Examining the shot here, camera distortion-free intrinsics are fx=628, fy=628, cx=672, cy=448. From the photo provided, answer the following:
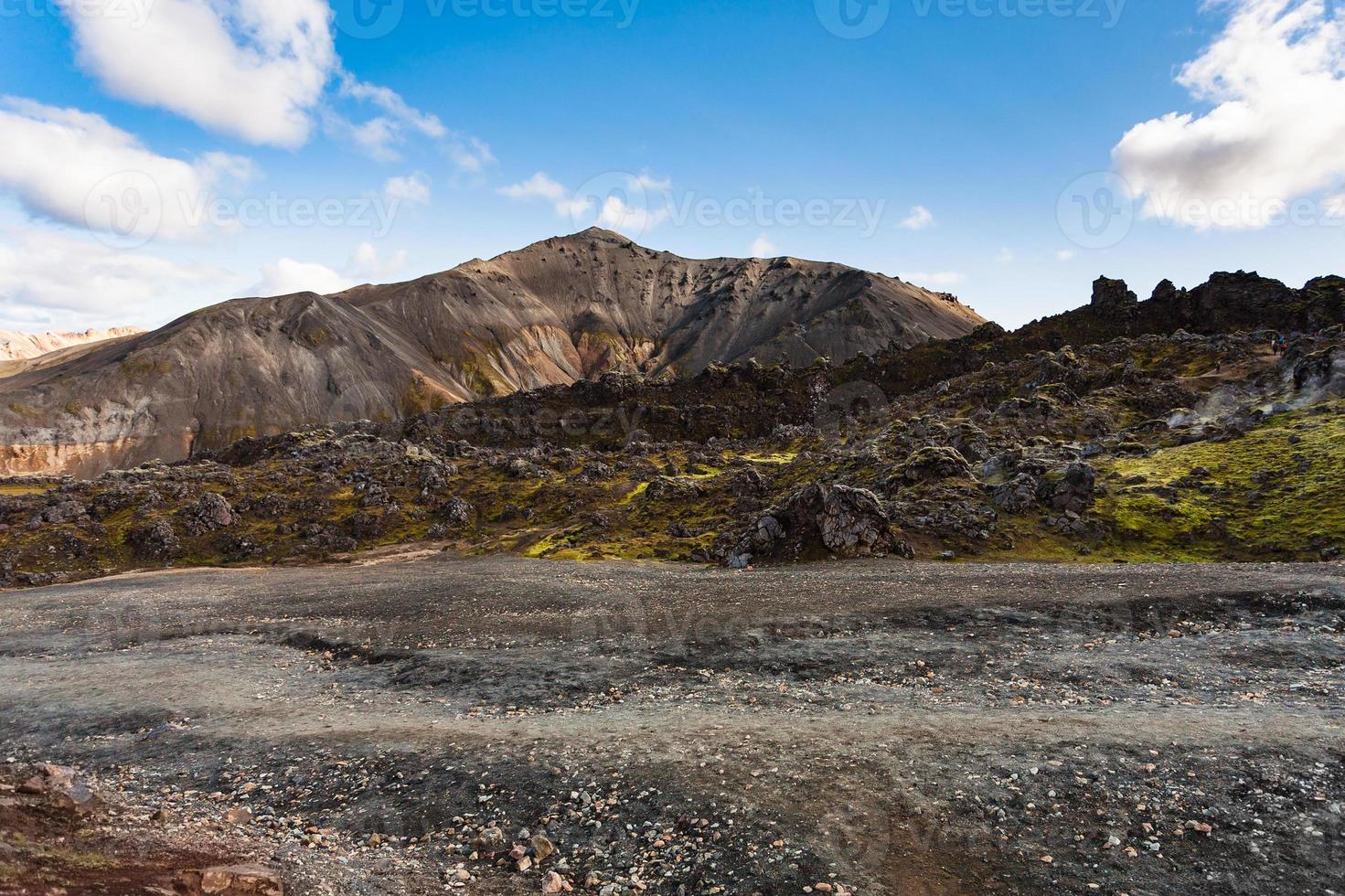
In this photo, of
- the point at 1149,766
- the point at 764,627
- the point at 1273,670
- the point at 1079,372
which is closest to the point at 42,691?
the point at 764,627

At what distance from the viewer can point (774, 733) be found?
21.8 meters

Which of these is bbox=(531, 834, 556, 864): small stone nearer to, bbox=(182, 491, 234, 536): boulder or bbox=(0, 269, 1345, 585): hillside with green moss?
bbox=(0, 269, 1345, 585): hillside with green moss

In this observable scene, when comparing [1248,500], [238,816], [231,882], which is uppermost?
[1248,500]

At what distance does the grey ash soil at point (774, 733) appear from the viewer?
14953 millimetres

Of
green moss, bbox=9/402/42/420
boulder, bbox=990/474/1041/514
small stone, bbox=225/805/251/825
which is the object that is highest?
green moss, bbox=9/402/42/420

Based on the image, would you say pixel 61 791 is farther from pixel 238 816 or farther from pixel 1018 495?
pixel 1018 495

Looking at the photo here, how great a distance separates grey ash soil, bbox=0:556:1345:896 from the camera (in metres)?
15.0

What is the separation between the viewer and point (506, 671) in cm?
3180

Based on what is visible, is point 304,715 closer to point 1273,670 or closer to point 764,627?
point 764,627

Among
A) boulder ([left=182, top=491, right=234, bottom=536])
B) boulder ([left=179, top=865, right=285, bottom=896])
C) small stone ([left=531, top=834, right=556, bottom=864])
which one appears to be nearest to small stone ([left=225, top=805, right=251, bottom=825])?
boulder ([left=179, top=865, right=285, bottom=896])

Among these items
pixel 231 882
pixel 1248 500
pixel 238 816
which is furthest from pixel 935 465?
pixel 231 882

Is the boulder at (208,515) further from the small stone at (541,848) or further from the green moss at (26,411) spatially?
the green moss at (26,411)

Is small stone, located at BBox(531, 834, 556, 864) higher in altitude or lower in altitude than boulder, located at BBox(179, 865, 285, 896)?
lower

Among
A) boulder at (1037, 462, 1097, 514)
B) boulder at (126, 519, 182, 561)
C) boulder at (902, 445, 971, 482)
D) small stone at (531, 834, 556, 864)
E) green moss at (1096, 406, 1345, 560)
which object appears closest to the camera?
small stone at (531, 834, 556, 864)
